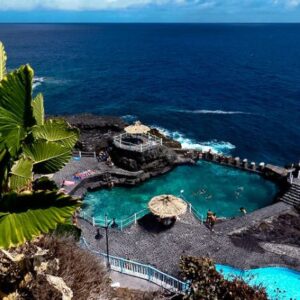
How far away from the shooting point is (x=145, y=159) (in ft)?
→ 131

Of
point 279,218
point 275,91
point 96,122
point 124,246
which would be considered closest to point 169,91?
point 275,91

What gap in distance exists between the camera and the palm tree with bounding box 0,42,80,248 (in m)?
3.78

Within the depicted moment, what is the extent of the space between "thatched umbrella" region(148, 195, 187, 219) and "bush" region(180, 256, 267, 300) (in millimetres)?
11198

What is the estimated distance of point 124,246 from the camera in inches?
1011

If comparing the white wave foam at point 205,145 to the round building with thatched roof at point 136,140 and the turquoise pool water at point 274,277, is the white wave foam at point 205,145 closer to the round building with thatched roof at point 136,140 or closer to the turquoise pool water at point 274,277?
the round building with thatched roof at point 136,140

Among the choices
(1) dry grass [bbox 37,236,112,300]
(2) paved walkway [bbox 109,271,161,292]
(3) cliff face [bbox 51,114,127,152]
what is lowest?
(2) paved walkway [bbox 109,271,161,292]

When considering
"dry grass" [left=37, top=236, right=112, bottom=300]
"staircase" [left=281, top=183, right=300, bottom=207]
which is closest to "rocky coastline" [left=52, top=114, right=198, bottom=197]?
"staircase" [left=281, top=183, right=300, bottom=207]

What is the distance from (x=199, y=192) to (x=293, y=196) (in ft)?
27.8

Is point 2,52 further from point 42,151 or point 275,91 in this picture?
point 275,91

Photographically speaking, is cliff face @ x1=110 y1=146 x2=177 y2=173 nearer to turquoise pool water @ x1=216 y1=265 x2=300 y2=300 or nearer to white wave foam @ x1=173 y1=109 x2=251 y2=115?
turquoise pool water @ x1=216 y1=265 x2=300 y2=300

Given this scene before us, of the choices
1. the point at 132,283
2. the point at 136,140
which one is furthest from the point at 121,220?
the point at 136,140

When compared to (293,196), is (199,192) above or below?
below

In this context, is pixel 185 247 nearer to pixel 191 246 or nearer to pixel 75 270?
pixel 191 246

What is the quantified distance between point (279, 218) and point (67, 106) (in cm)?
5027
